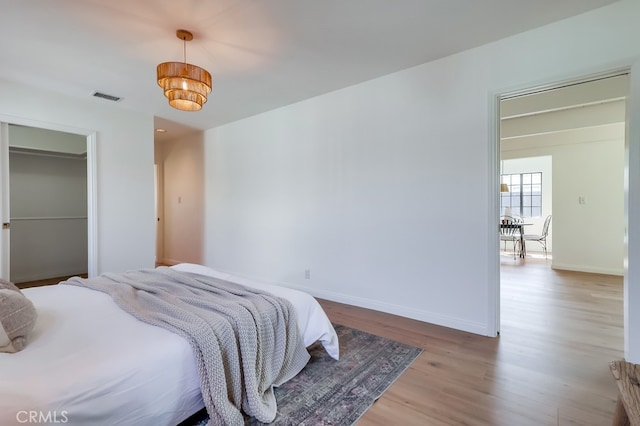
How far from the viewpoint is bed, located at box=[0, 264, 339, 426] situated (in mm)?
1029

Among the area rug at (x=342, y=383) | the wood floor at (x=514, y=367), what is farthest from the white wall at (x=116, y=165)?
the area rug at (x=342, y=383)

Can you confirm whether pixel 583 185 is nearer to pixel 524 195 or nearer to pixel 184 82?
pixel 524 195

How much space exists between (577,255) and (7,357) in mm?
7067

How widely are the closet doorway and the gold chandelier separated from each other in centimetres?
241

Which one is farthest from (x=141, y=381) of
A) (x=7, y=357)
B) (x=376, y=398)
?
(x=376, y=398)

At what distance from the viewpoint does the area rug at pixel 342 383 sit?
5.26 feet

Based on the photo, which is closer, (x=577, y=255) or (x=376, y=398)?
(x=376, y=398)

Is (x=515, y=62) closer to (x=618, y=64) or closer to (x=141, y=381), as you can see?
(x=618, y=64)

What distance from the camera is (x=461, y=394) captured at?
70.4 inches

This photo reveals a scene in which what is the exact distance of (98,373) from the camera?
45.1 inches

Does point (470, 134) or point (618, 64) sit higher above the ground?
point (618, 64)

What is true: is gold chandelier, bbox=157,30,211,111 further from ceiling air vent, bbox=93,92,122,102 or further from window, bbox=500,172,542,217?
window, bbox=500,172,542,217

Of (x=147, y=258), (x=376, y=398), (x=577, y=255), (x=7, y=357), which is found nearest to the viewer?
(x=7, y=357)

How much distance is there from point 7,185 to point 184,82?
2818mm
